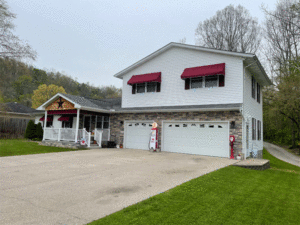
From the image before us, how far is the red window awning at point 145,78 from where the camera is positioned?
13.3 meters

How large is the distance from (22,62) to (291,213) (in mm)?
14551

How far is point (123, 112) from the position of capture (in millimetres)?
14555

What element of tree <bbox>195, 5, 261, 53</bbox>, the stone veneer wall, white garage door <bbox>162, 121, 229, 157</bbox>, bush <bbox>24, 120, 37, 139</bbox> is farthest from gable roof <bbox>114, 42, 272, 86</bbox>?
bush <bbox>24, 120, 37, 139</bbox>

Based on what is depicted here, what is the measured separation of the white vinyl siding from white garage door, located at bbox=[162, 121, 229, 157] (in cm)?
131

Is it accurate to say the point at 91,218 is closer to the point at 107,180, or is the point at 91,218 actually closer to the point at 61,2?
the point at 107,180

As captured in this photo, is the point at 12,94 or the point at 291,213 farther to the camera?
the point at 12,94

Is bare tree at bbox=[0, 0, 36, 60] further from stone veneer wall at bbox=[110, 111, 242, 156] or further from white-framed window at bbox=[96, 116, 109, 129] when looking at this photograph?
stone veneer wall at bbox=[110, 111, 242, 156]

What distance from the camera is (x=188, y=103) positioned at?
1234cm

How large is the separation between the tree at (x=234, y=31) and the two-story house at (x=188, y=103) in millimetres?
9478

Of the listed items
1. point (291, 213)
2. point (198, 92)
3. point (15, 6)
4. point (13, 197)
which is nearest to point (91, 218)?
point (13, 197)

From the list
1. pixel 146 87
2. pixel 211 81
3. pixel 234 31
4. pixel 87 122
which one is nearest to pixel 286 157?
pixel 211 81

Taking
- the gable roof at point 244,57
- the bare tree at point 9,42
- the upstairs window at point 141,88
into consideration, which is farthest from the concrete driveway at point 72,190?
the bare tree at point 9,42

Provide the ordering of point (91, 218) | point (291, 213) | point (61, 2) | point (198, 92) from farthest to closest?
1. point (61, 2)
2. point (198, 92)
3. point (291, 213)
4. point (91, 218)

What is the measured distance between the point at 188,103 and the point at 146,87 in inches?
129
